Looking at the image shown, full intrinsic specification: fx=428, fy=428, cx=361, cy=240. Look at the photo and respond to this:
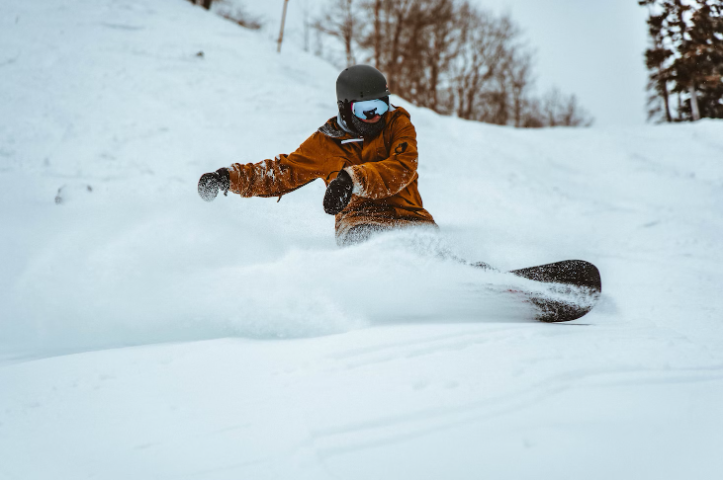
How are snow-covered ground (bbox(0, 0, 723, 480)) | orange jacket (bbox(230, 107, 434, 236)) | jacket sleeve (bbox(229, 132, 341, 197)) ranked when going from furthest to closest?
jacket sleeve (bbox(229, 132, 341, 197))
orange jacket (bbox(230, 107, 434, 236))
snow-covered ground (bbox(0, 0, 723, 480))

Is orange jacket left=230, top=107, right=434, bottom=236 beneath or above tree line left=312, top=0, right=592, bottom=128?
beneath

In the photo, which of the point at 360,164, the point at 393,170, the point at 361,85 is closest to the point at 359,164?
the point at 360,164

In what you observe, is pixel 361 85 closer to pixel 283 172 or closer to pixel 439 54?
pixel 283 172

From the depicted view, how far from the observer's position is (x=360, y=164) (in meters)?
2.43

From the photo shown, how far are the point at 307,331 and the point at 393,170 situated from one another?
0.96m

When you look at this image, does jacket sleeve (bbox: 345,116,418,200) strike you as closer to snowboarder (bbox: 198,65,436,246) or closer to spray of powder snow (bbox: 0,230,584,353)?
snowboarder (bbox: 198,65,436,246)

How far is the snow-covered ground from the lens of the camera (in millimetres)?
1115

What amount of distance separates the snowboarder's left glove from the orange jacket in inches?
7.5

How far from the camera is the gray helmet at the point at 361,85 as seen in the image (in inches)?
94.6

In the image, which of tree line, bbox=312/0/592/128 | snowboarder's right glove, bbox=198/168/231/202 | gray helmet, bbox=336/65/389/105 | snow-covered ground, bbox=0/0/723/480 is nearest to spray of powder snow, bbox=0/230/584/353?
snow-covered ground, bbox=0/0/723/480

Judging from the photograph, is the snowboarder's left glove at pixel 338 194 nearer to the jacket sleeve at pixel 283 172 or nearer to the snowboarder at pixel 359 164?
the snowboarder at pixel 359 164

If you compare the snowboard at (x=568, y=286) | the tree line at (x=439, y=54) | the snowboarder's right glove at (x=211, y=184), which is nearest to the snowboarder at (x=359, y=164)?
the snowboarder's right glove at (x=211, y=184)

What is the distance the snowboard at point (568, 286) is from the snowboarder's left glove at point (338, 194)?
1050 mm

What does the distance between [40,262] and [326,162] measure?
2.00 meters
